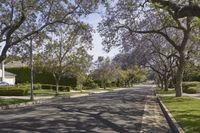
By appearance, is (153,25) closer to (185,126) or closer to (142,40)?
(142,40)

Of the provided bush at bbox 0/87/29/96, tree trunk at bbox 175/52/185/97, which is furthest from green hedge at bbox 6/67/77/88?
tree trunk at bbox 175/52/185/97

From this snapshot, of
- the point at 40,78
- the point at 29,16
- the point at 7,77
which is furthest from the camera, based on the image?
the point at 40,78

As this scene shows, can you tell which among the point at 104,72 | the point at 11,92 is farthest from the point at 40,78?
the point at 11,92

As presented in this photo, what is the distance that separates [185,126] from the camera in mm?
15000

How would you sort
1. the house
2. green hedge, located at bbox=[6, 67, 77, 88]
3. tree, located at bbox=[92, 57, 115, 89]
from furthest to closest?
tree, located at bbox=[92, 57, 115, 89], green hedge, located at bbox=[6, 67, 77, 88], the house

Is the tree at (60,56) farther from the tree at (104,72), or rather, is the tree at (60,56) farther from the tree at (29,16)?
the tree at (104,72)

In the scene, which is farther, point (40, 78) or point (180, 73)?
point (40, 78)

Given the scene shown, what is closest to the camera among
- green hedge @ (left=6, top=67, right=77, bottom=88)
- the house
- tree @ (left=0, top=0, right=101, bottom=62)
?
tree @ (left=0, top=0, right=101, bottom=62)

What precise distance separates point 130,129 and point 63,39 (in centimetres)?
3818

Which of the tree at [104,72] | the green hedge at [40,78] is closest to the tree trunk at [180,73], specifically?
the green hedge at [40,78]

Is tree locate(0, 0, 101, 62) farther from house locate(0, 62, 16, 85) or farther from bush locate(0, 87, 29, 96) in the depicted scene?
house locate(0, 62, 16, 85)

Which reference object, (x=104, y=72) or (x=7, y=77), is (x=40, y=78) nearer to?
(x=7, y=77)

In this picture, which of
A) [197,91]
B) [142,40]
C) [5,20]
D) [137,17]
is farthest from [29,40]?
[197,91]

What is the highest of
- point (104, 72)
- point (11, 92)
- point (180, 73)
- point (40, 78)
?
point (104, 72)
